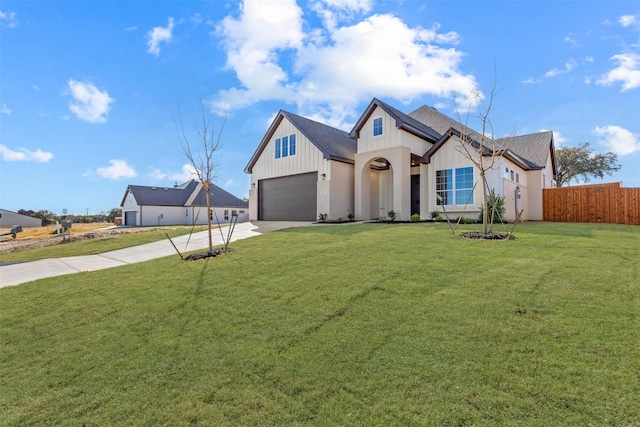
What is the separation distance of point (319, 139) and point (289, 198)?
4404mm

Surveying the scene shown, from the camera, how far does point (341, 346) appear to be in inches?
140

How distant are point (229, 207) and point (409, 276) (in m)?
37.4

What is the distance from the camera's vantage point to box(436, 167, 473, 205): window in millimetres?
15828

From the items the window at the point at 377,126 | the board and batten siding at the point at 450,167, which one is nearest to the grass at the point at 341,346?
the board and batten siding at the point at 450,167

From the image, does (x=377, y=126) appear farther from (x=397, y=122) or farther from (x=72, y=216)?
(x=72, y=216)

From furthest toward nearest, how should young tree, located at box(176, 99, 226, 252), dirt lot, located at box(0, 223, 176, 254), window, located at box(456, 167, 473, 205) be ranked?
window, located at box(456, 167, 473, 205), dirt lot, located at box(0, 223, 176, 254), young tree, located at box(176, 99, 226, 252)

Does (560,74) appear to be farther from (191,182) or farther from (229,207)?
(191,182)

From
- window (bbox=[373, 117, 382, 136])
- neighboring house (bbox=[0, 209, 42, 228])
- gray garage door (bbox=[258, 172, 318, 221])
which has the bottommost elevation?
neighboring house (bbox=[0, 209, 42, 228])

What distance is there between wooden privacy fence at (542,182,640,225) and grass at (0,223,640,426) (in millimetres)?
13198

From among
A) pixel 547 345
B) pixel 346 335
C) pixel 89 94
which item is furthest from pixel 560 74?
pixel 89 94

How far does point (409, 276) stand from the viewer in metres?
5.57

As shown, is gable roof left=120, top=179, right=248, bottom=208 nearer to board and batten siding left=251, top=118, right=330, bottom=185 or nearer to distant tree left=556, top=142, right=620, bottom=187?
board and batten siding left=251, top=118, right=330, bottom=185

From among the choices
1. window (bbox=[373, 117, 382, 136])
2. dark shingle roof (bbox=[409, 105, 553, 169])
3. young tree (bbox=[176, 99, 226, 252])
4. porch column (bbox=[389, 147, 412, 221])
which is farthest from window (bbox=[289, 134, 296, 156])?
young tree (bbox=[176, 99, 226, 252])

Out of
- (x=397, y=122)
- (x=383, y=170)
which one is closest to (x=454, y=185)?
(x=397, y=122)
